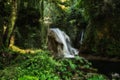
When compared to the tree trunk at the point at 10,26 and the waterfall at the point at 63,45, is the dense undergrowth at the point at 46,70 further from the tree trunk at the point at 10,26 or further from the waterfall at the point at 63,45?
the waterfall at the point at 63,45

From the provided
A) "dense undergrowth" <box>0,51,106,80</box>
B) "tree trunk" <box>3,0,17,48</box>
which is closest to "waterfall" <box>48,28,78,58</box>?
"tree trunk" <box>3,0,17,48</box>

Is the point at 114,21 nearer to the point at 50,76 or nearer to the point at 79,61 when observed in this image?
the point at 79,61

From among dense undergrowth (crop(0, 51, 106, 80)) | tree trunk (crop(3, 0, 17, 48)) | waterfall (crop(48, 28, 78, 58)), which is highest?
tree trunk (crop(3, 0, 17, 48))

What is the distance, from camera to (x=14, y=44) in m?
10.8

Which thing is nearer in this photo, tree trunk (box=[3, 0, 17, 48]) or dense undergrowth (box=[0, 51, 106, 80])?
dense undergrowth (box=[0, 51, 106, 80])

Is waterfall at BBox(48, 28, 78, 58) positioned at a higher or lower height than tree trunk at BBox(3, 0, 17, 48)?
lower

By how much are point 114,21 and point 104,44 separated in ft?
5.24

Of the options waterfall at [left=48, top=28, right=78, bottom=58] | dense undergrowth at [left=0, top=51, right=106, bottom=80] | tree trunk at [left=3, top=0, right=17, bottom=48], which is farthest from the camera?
waterfall at [left=48, top=28, right=78, bottom=58]

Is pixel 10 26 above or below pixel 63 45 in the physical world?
above

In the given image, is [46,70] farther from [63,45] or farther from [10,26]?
[63,45]

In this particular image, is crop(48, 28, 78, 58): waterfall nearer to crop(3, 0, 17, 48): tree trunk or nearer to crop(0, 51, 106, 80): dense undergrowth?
crop(3, 0, 17, 48): tree trunk

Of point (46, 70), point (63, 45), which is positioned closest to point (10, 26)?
point (46, 70)

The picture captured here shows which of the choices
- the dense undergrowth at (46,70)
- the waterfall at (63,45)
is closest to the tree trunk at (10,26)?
the dense undergrowth at (46,70)

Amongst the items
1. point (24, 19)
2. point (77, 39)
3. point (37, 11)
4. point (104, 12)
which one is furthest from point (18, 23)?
point (77, 39)
